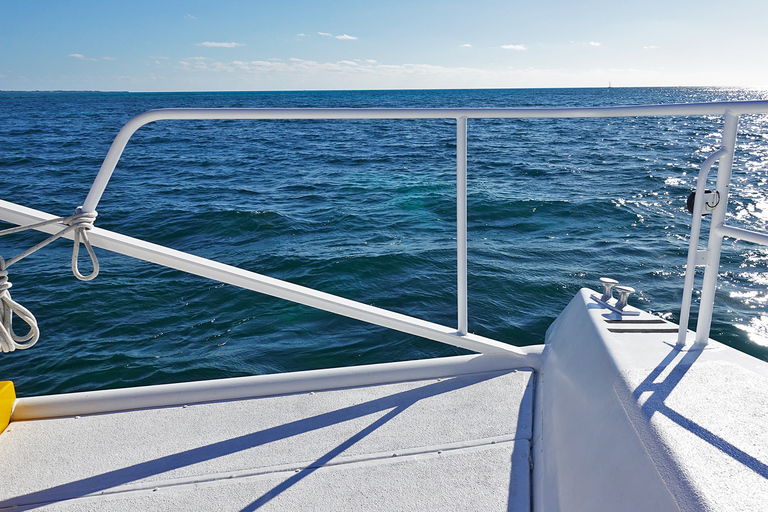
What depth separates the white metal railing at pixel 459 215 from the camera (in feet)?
3.45

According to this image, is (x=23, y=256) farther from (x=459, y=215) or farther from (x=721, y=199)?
(x=721, y=199)

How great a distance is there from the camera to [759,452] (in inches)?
33.5

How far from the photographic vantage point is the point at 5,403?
1.42m

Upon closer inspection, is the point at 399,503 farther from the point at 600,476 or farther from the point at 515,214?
the point at 515,214

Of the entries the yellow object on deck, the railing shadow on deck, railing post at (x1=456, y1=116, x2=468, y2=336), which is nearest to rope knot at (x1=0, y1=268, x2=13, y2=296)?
the yellow object on deck

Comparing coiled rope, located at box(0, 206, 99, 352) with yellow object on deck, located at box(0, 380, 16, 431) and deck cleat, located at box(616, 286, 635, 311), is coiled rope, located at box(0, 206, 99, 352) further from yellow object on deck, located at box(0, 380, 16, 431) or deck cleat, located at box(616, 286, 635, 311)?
deck cleat, located at box(616, 286, 635, 311)

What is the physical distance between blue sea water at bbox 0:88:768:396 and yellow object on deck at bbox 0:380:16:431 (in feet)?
6.40

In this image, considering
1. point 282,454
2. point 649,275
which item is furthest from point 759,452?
point 649,275

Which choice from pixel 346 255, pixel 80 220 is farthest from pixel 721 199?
pixel 346 255

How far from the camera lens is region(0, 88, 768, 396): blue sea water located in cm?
372

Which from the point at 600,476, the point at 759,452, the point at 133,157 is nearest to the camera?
the point at 759,452

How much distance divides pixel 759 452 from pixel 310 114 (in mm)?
1163

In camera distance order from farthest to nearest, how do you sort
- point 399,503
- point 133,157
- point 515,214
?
point 133,157 → point 515,214 → point 399,503

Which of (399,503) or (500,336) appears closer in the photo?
(399,503)
